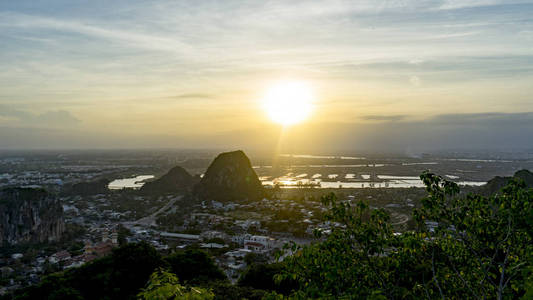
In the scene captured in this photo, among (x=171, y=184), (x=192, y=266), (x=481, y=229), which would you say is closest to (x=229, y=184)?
(x=171, y=184)

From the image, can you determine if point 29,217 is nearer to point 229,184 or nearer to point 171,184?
point 229,184

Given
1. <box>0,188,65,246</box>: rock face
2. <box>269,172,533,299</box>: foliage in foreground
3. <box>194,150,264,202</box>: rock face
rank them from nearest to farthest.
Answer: <box>269,172,533,299</box>: foliage in foreground → <box>0,188,65,246</box>: rock face → <box>194,150,264,202</box>: rock face

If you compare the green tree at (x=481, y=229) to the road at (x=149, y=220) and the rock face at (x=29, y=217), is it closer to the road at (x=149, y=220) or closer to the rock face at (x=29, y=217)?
the rock face at (x=29, y=217)

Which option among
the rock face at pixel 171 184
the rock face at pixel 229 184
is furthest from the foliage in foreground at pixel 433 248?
the rock face at pixel 171 184

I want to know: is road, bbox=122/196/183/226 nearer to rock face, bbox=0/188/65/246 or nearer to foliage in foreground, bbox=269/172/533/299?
rock face, bbox=0/188/65/246

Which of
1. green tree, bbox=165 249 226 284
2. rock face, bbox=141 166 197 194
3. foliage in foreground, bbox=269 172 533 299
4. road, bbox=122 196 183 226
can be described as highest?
foliage in foreground, bbox=269 172 533 299

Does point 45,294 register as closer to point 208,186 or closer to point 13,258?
point 13,258

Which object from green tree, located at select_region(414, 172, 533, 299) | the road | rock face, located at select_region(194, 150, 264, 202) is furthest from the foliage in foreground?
rock face, located at select_region(194, 150, 264, 202)
